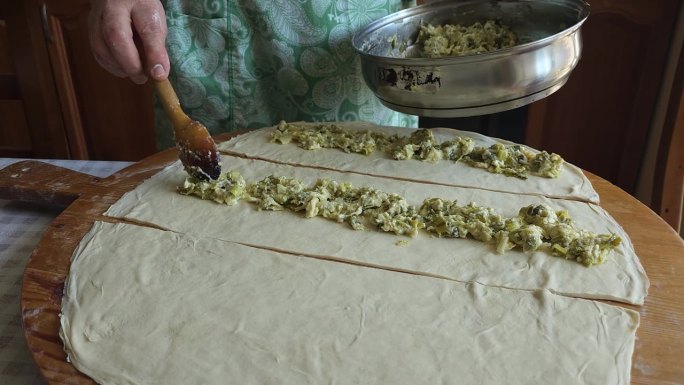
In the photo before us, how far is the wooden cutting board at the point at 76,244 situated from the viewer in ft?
2.64

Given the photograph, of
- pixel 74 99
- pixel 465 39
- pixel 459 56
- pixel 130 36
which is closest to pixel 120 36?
pixel 130 36

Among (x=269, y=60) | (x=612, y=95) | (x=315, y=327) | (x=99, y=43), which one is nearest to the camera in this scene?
(x=315, y=327)

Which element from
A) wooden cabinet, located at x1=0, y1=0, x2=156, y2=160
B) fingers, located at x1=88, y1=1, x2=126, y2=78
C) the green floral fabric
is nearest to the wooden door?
wooden cabinet, located at x1=0, y1=0, x2=156, y2=160

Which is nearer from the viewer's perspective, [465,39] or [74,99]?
[465,39]

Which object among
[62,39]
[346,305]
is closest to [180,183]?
[346,305]

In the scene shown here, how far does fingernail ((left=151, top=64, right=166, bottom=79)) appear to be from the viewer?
3.77 ft

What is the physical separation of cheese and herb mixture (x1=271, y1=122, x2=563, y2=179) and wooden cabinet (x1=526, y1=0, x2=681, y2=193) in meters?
1.05

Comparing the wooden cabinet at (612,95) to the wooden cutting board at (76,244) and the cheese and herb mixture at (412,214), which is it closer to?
the wooden cutting board at (76,244)

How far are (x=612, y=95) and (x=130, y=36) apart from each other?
184 cm

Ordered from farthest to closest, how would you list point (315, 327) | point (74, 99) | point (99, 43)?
point (74, 99) < point (99, 43) < point (315, 327)

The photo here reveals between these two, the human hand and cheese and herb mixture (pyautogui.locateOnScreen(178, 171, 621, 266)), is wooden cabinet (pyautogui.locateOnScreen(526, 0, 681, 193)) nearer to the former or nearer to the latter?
cheese and herb mixture (pyautogui.locateOnScreen(178, 171, 621, 266))

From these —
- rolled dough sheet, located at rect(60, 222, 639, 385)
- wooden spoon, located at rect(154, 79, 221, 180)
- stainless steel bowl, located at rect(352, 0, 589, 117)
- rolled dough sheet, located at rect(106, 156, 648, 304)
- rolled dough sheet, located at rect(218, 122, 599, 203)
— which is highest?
stainless steel bowl, located at rect(352, 0, 589, 117)

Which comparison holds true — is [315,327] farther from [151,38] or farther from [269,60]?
[269,60]

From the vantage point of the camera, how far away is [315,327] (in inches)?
33.6
